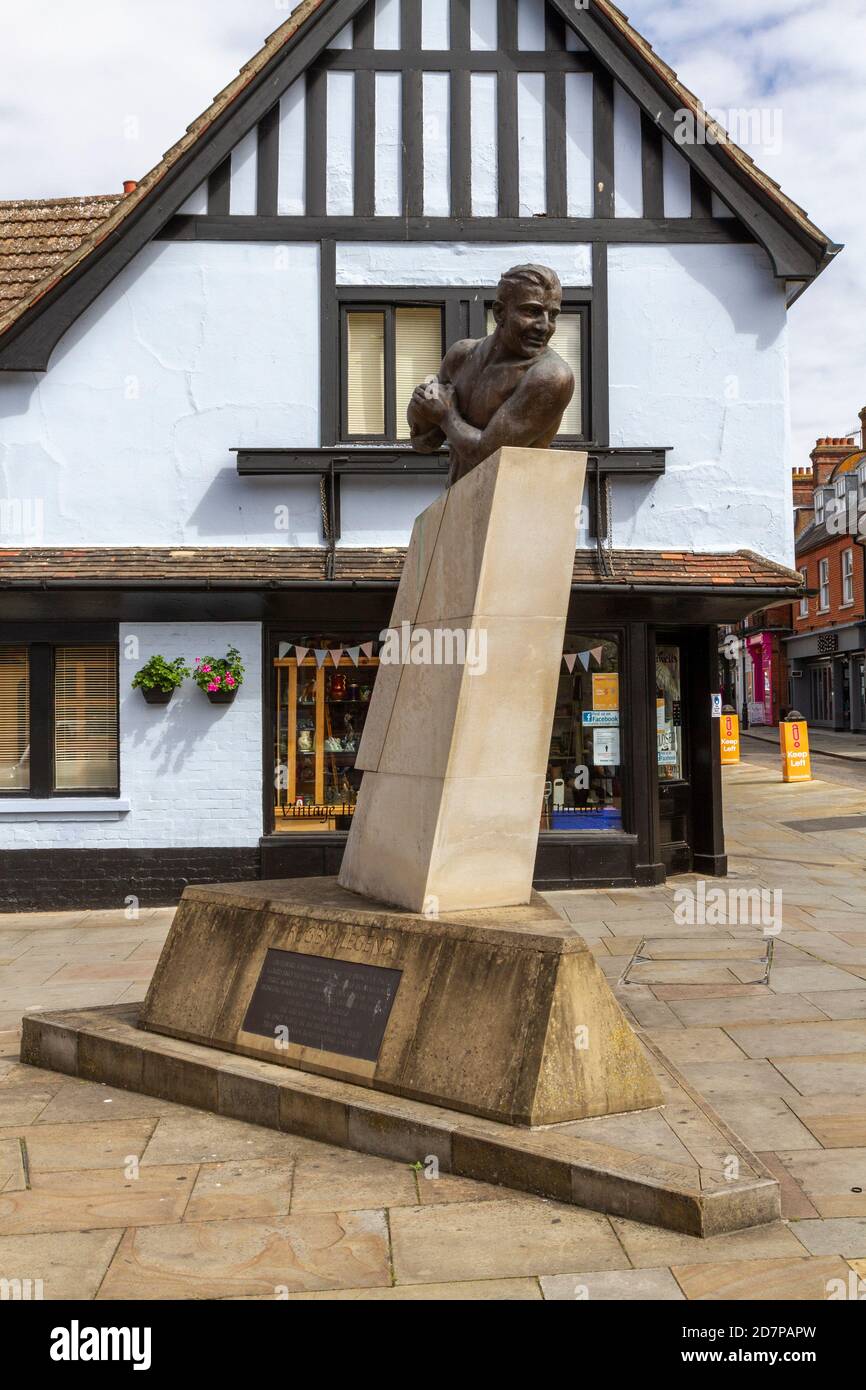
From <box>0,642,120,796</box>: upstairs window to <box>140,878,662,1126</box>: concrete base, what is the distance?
6.16m

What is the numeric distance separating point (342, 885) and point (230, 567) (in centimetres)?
590

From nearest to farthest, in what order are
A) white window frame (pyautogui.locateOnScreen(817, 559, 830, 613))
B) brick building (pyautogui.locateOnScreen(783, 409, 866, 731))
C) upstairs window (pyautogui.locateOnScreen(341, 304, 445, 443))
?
upstairs window (pyautogui.locateOnScreen(341, 304, 445, 443)), brick building (pyautogui.locateOnScreen(783, 409, 866, 731)), white window frame (pyautogui.locateOnScreen(817, 559, 830, 613))

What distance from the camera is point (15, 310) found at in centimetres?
1176

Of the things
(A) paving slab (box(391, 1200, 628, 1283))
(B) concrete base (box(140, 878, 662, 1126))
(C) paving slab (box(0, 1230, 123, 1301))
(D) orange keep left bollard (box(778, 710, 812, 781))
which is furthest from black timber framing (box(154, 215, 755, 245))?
(D) orange keep left bollard (box(778, 710, 812, 781))

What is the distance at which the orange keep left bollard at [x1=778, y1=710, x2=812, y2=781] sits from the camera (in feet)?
78.9

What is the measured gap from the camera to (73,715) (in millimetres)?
12125

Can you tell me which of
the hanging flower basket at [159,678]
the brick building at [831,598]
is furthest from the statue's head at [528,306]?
the brick building at [831,598]

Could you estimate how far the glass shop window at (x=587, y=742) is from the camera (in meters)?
12.5

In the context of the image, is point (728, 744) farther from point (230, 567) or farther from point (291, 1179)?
point (291, 1179)

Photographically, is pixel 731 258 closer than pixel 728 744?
Yes

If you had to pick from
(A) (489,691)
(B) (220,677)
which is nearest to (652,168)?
(B) (220,677)

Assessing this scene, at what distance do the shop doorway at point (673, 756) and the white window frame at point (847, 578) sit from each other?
1395 inches

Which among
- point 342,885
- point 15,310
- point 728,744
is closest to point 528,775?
point 342,885

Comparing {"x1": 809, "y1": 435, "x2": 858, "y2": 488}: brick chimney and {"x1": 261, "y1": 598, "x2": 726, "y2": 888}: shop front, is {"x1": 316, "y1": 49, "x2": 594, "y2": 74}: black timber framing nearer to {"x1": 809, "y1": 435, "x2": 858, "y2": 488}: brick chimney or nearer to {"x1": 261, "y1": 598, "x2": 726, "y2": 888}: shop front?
{"x1": 261, "y1": 598, "x2": 726, "y2": 888}: shop front
